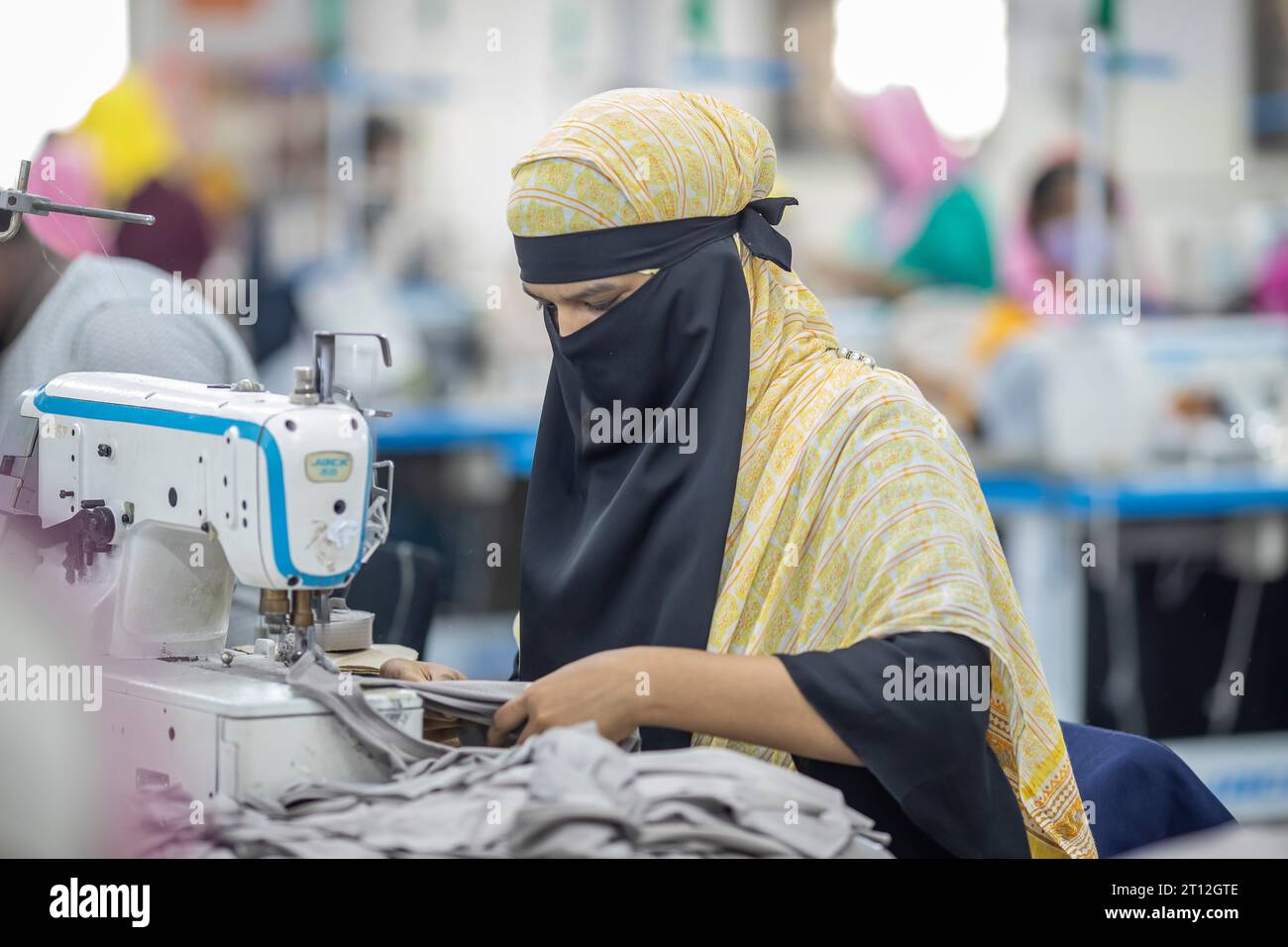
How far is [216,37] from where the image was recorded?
801 centimetres

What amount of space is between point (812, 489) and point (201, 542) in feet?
2.20

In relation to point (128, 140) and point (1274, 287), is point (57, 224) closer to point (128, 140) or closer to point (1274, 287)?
point (128, 140)

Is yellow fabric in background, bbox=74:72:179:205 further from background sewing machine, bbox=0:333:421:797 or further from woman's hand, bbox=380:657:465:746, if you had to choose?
woman's hand, bbox=380:657:465:746

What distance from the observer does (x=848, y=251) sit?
773cm

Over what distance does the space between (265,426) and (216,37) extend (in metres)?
7.03

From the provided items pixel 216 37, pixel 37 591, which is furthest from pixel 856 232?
pixel 37 591

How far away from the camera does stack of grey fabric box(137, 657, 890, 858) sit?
Answer: 123 centimetres

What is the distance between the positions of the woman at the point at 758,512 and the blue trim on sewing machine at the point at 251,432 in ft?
0.61

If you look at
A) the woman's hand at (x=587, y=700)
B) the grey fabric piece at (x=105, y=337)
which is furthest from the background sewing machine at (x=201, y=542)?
the grey fabric piece at (x=105, y=337)

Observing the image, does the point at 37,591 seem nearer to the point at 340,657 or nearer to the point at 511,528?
the point at 340,657

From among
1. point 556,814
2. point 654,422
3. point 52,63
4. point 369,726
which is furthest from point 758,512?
point 52,63

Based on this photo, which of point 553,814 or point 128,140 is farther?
point 128,140

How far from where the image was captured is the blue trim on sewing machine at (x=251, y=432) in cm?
156

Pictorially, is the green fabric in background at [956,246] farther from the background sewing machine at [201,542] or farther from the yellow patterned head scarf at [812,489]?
the background sewing machine at [201,542]
